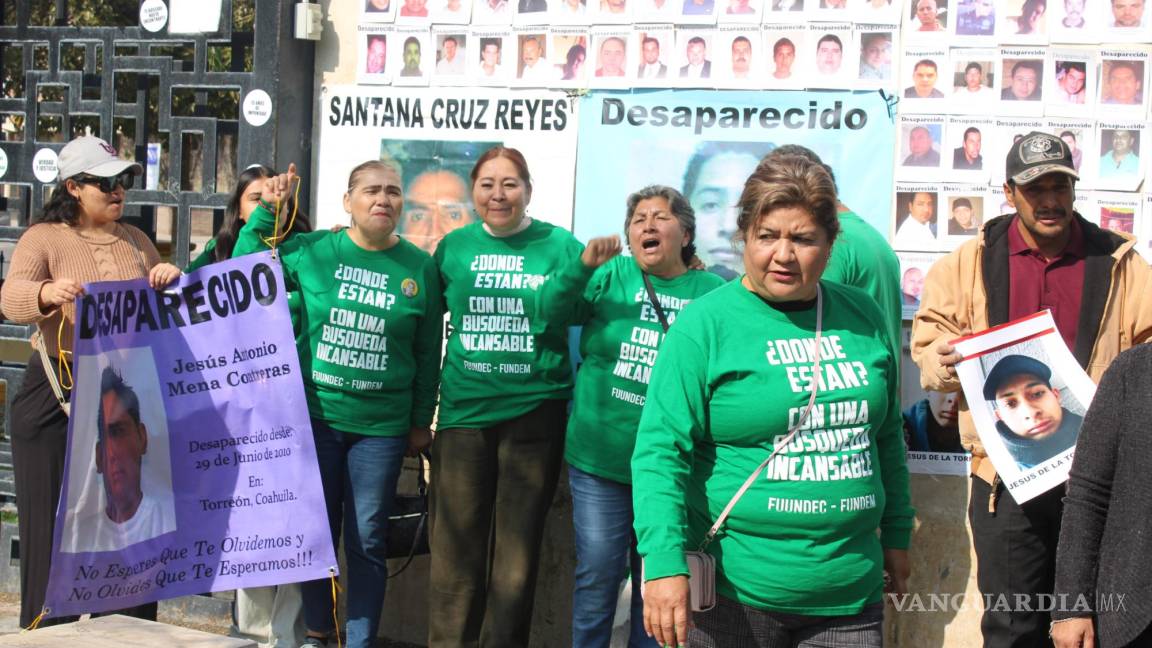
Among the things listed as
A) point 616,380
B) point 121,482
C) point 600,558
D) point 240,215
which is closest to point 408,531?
point 600,558

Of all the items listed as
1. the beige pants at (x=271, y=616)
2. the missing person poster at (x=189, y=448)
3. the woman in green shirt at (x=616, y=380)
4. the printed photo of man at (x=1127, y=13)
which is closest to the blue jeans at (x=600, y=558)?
the woman in green shirt at (x=616, y=380)

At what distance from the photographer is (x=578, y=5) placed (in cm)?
584

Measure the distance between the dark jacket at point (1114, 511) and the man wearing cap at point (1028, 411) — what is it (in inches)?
38.2

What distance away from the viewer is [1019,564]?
4.27 meters

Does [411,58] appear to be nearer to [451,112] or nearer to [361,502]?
[451,112]

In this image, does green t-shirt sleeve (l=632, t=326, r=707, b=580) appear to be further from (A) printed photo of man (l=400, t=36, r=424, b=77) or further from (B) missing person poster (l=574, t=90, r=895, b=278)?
(A) printed photo of man (l=400, t=36, r=424, b=77)

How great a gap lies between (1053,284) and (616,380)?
1579 millimetres

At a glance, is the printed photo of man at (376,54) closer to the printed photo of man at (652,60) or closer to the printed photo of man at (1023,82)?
the printed photo of man at (652,60)

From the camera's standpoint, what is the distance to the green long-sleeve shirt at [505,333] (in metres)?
5.16

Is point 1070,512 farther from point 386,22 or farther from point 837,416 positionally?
point 386,22

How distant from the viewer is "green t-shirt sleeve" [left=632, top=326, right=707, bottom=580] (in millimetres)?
3090

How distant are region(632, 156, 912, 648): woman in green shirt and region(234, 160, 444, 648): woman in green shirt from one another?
7.38 feet

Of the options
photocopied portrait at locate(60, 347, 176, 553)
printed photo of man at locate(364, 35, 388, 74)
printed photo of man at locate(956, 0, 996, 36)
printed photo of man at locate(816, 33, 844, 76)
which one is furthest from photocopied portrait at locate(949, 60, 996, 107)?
photocopied portrait at locate(60, 347, 176, 553)

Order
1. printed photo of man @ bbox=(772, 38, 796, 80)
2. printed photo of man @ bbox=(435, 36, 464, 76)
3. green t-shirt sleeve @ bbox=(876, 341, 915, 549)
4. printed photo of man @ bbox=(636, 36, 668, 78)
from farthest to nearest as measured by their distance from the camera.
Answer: printed photo of man @ bbox=(435, 36, 464, 76) < printed photo of man @ bbox=(636, 36, 668, 78) < printed photo of man @ bbox=(772, 38, 796, 80) < green t-shirt sleeve @ bbox=(876, 341, 915, 549)
